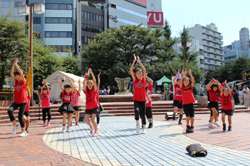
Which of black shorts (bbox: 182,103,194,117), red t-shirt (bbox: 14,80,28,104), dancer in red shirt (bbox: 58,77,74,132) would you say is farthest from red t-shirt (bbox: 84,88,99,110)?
black shorts (bbox: 182,103,194,117)

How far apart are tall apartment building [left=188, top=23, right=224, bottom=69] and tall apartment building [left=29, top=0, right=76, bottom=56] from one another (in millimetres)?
56321

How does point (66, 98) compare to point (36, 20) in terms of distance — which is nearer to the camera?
point (66, 98)

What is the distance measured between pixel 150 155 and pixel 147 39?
37.9 meters

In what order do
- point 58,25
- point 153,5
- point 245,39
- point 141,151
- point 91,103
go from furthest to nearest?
point 245,39, point 153,5, point 58,25, point 91,103, point 141,151

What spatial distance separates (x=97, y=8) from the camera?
61.6 metres

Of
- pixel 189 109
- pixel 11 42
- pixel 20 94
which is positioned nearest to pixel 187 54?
pixel 11 42

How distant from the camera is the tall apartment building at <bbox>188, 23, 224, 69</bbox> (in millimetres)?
94375

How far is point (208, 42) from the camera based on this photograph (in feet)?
321

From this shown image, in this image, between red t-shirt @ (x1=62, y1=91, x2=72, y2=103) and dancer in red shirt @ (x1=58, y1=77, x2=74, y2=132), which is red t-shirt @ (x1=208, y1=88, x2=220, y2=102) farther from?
red t-shirt @ (x1=62, y1=91, x2=72, y2=103)

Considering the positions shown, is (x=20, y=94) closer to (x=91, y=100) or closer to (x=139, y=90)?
(x=91, y=100)

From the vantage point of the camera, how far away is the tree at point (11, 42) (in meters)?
20.8

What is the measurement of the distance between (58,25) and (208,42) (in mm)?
69038

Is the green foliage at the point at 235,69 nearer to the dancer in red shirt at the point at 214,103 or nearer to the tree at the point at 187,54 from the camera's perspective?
the tree at the point at 187,54

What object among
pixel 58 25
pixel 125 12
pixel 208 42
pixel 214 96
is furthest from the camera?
pixel 208 42
